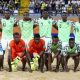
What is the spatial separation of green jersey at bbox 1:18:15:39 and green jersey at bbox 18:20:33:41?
31 centimetres

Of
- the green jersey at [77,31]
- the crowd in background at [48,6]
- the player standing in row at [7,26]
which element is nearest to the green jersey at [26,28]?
the player standing in row at [7,26]

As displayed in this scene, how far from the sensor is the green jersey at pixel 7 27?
1114cm

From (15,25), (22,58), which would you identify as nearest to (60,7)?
(15,25)

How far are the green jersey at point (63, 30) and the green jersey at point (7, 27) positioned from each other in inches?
58.8

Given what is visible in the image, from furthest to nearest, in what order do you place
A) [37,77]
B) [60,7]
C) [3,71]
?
[60,7] → [3,71] → [37,77]

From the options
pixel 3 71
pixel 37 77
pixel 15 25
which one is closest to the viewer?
pixel 37 77

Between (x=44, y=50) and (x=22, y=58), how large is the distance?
0.63 metres

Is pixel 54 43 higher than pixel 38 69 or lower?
higher

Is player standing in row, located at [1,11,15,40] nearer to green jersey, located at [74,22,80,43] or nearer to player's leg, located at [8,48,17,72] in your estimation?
player's leg, located at [8,48,17,72]

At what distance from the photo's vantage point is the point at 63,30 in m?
11.4

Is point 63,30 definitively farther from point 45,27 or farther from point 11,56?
point 11,56

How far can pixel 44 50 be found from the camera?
974 cm

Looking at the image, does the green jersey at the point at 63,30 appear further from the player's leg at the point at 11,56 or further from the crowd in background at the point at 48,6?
the crowd in background at the point at 48,6

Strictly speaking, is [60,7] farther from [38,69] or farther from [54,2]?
[38,69]
